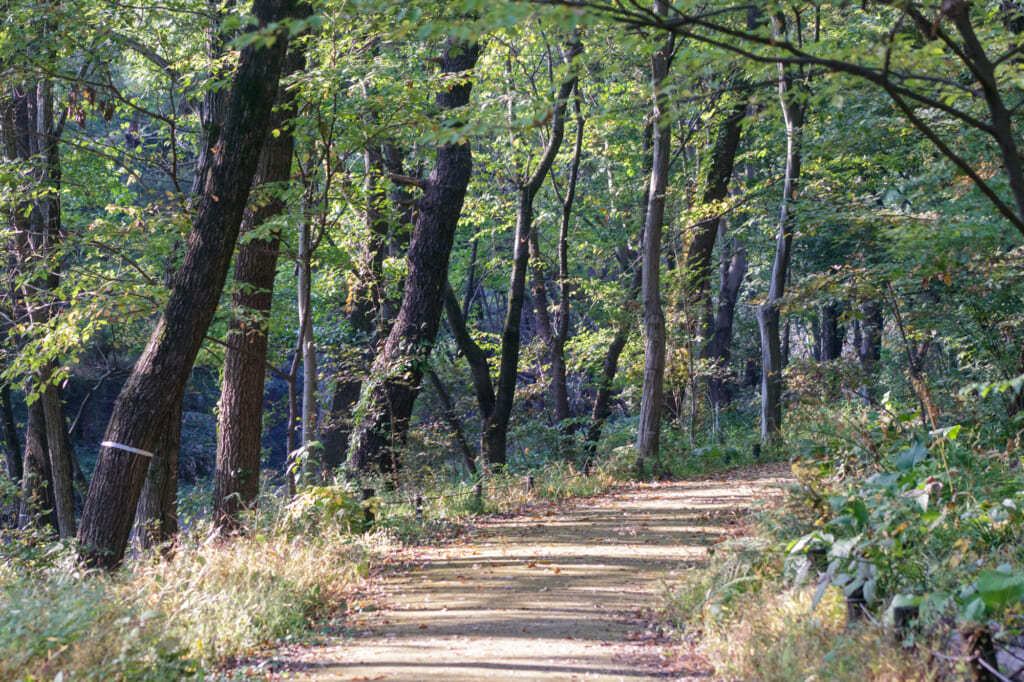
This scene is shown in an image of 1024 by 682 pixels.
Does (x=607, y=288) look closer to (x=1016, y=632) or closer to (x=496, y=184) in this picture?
(x=496, y=184)

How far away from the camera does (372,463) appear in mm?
10469

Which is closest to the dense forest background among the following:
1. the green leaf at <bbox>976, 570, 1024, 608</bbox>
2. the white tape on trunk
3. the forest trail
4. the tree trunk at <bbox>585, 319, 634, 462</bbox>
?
the white tape on trunk

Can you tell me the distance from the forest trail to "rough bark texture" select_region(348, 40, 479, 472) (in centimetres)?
188

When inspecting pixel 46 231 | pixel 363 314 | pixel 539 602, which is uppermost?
pixel 46 231

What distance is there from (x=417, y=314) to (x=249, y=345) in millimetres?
2457

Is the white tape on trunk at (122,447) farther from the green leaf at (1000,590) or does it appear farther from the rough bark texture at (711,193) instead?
the rough bark texture at (711,193)

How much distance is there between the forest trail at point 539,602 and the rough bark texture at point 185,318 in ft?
8.98

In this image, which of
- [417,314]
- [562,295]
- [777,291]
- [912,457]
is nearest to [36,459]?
[417,314]

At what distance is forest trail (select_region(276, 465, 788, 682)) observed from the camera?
500cm

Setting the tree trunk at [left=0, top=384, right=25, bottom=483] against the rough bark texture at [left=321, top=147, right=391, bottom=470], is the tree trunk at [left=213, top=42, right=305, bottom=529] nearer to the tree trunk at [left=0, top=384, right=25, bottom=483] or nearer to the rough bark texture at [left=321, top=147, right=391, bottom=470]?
the rough bark texture at [left=321, top=147, right=391, bottom=470]

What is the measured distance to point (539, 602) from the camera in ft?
21.1

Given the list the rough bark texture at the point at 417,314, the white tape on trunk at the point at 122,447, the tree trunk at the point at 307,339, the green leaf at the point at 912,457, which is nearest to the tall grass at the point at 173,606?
the white tape on trunk at the point at 122,447

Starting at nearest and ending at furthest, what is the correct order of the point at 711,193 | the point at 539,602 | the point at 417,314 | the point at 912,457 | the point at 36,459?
the point at 912,457 → the point at 539,602 → the point at 417,314 → the point at 36,459 → the point at 711,193

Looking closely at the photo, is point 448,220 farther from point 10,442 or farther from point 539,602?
point 10,442
